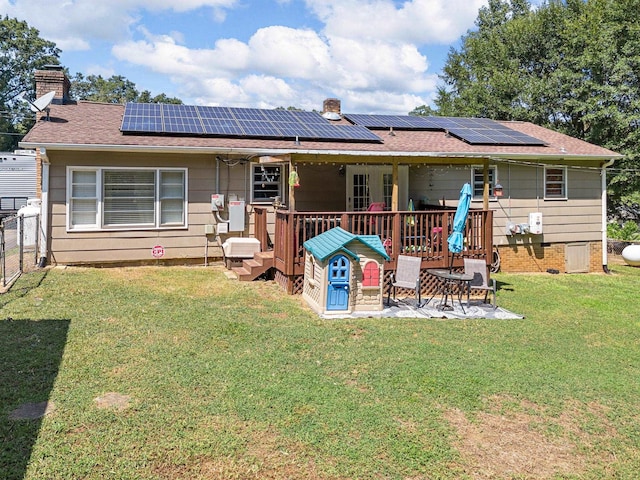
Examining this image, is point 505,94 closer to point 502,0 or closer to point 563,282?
point 502,0

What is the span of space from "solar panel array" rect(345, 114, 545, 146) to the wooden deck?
4.22m

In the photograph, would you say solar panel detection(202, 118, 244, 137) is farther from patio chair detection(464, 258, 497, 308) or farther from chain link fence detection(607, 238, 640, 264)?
chain link fence detection(607, 238, 640, 264)

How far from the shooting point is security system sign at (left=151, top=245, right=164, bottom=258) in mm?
10516

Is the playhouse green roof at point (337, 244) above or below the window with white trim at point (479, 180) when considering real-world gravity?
below

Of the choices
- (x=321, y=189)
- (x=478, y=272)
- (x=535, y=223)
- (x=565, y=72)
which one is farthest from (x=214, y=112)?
(x=565, y=72)

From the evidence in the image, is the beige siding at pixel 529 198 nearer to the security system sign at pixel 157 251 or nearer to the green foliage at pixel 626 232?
the green foliage at pixel 626 232

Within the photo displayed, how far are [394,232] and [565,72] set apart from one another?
17155 mm

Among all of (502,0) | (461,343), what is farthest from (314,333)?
(502,0)

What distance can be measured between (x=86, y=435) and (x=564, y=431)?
12.6ft

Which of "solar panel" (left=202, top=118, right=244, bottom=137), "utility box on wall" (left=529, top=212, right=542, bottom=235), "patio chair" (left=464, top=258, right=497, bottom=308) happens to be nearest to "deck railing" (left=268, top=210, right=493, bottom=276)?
"patio chair" (left=464, top=258, right=497, bottom=308)

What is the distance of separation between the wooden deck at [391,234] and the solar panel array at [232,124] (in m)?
2.99

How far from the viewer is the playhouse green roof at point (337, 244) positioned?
725 centimetres

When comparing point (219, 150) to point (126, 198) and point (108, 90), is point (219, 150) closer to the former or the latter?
point (126, 198)

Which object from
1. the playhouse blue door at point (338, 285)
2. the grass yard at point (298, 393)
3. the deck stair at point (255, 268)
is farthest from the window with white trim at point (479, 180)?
the playhouse blue door at point (338, 285)
